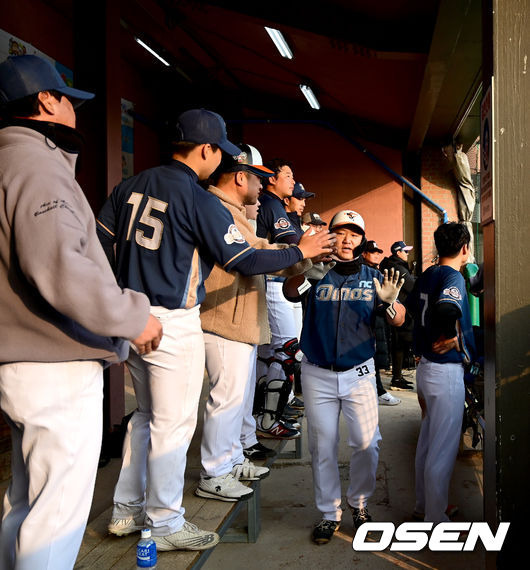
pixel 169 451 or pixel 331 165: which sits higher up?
pixel 331 165

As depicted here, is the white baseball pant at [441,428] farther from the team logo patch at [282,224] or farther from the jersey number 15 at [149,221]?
the jersey number 15 at [149,221]

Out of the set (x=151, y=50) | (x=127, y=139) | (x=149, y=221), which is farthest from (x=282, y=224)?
(x=127, y=139)

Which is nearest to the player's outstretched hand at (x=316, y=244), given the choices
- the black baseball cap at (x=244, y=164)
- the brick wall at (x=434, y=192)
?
the black baseball cap at (x=244, y=164)

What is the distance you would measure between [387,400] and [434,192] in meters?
6.76

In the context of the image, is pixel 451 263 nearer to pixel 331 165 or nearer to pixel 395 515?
pixel 395 515

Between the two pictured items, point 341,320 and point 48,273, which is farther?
point 341,320

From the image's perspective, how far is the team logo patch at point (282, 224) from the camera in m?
4.43

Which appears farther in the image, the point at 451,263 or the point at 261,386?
the point at 261,386

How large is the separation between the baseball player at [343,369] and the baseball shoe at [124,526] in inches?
49.3

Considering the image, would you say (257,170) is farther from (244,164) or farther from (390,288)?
(390,288)

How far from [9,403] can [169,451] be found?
36.1 inches

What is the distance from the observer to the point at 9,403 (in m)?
1.72

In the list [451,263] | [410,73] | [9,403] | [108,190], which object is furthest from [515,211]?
[410,73]

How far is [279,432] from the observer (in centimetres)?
452
